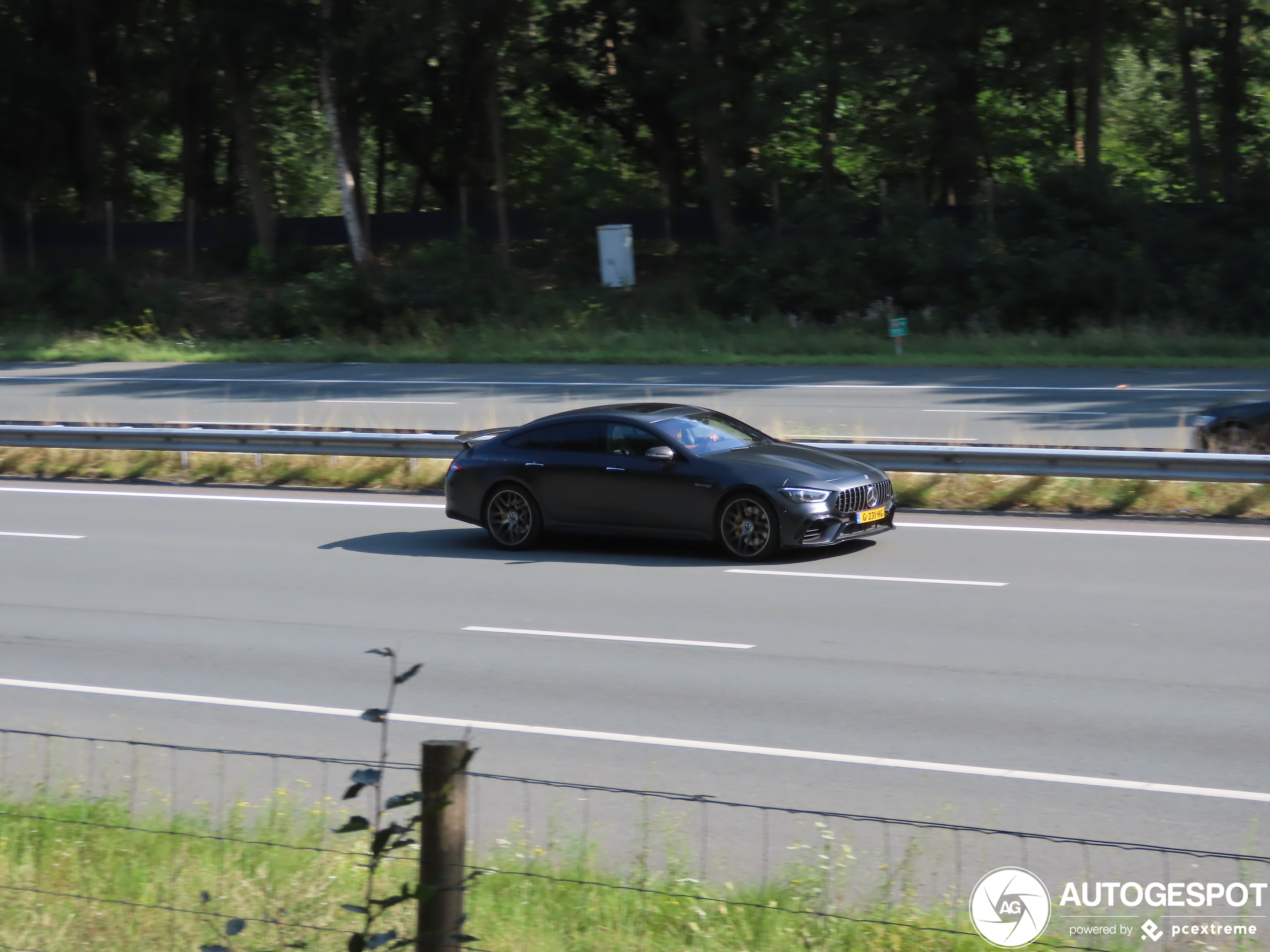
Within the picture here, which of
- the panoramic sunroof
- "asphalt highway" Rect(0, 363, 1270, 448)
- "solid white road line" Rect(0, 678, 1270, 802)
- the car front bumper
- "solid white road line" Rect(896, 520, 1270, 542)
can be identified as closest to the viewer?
"solid white road line" Rect(0, 678, 1270, 802)

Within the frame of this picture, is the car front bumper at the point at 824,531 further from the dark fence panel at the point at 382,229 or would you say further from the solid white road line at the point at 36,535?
the dark fence panel at the point at 382,229

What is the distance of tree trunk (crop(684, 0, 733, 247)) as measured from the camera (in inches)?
1594

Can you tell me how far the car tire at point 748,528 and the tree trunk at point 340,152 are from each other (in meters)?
32.3

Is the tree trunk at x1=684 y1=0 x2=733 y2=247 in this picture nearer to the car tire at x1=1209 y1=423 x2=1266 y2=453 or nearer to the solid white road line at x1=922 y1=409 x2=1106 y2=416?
the solid white road line at x1=922 y1=409 x2=1106 y2=416

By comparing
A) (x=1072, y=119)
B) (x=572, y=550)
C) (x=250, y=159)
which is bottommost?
(x=572, y=550)

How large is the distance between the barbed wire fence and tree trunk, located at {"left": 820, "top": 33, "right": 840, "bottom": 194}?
34747 mm

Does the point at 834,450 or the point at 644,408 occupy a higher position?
the point at 644,408

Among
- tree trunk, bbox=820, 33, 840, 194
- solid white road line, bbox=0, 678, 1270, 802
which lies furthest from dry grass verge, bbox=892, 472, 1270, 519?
tree trunk, bbox=820, 33, 840, 194

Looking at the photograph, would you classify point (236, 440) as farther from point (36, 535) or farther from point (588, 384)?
point (588, 384)

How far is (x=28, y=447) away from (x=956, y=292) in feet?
75.4

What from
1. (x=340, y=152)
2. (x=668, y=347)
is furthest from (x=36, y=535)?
(x=340, y=152)

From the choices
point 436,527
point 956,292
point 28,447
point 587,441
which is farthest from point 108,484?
point 956,292

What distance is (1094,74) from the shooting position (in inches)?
1558

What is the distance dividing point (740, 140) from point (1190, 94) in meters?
12.4
